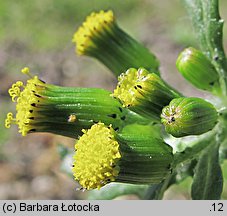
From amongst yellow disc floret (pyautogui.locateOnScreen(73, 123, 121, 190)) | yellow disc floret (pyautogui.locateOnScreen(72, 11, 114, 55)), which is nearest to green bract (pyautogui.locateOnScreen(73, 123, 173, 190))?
yellow disc floret (pyautogui.locateOnScreen(73, 123, 121, 190))

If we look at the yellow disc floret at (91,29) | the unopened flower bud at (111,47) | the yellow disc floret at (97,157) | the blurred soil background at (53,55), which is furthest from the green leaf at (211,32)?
the blurred soil background at (53,55)

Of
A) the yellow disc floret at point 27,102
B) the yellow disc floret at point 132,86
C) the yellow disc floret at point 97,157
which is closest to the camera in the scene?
the yellow disc floret at point 97,157

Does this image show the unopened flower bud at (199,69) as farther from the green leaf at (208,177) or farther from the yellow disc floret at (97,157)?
the yellow disc floret at (97,157)

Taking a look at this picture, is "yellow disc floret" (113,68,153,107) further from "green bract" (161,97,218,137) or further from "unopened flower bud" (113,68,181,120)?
"green bract" (161,97,218,137)

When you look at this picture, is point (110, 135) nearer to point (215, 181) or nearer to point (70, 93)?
point (70, 93)

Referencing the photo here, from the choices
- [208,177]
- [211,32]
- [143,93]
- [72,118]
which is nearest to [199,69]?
[211,32]

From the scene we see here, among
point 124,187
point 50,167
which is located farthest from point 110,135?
point 50,167
